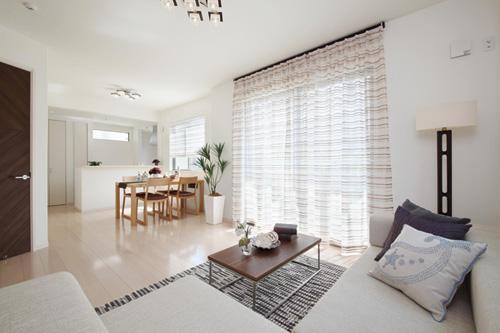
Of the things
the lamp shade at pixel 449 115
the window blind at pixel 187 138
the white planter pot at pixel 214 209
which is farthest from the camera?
the window blind at pixel 187 138

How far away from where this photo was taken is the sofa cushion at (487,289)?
70 centimetres

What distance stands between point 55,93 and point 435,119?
649 cm

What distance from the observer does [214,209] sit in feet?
12.7

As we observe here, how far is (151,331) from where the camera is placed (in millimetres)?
869

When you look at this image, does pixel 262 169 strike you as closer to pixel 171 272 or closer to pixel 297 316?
pixel 171 272

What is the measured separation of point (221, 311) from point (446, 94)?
2.70 metres

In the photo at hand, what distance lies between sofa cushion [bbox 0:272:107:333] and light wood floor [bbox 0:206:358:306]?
86 cm

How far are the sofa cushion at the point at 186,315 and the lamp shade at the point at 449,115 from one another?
206 centimetres

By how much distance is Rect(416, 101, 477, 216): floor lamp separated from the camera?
1731 millimetres

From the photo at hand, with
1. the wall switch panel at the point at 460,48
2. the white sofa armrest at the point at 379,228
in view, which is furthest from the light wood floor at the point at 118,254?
the wall switch panel at the point at 460,48

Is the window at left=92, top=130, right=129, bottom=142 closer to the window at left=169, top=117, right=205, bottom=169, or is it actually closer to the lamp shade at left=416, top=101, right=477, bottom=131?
the window at left=169, top=117, right=205, bottom=169

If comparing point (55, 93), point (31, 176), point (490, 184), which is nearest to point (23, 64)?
point (31, 176)

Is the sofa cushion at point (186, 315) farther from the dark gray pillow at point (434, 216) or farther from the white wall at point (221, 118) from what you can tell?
the white wall at point (221, 118)

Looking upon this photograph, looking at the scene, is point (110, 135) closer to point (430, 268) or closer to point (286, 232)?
point (286, 232)
